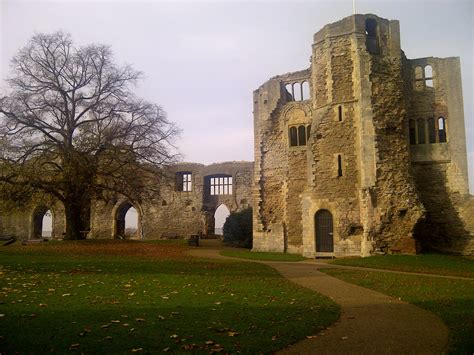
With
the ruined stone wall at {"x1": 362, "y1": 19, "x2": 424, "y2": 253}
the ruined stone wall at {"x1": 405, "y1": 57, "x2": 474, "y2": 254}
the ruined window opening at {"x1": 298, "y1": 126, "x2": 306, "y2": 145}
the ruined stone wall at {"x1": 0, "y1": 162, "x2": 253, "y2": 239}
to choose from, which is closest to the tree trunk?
the ruined window opening at {"x1": 298, "y1": 126, "x2": 306, "y2": 145}

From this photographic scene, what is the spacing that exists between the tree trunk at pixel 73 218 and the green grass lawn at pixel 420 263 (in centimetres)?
1481

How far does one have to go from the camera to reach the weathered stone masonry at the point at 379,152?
65.3ft

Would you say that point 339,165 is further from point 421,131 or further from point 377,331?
point 377,331

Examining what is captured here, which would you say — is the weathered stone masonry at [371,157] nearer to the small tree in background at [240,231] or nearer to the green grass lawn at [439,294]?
the small tree in background at [240,231]

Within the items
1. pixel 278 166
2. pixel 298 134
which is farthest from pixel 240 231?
pixel 298 134

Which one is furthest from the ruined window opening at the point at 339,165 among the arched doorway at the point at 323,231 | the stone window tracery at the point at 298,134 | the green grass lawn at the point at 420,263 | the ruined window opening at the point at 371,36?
the ruined window opening at the point at 371,36

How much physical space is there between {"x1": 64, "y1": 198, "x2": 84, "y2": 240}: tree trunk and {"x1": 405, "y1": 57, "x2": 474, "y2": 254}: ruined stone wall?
1875cm

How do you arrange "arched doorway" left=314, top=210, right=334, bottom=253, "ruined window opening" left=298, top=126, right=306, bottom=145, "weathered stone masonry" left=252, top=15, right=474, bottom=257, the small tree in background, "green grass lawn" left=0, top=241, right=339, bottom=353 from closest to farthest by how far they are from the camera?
1. "green grass lawn" left=0, top=241, right=339, bottom=353
2. "weathered stone masonry" left=252, top=15, right=474, bottom=257
3. "arched doorway" left=314, top=210, right=334, bottom=253
4. "ruined window opening" left=298, top=126, right=306, bottom=145
5. the small tree in background

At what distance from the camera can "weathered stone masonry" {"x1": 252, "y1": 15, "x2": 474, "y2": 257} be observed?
19906 mm

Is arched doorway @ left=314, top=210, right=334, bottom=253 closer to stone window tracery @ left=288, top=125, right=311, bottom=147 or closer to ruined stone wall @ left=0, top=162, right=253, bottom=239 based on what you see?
stone window tracery @ left=288, top=125, right=311, bottom=147

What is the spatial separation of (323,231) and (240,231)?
31.0 feet

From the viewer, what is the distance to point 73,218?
2436 cm

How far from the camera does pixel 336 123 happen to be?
21.7 m

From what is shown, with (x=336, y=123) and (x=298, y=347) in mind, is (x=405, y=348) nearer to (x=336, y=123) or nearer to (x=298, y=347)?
(x=298, y=347)
